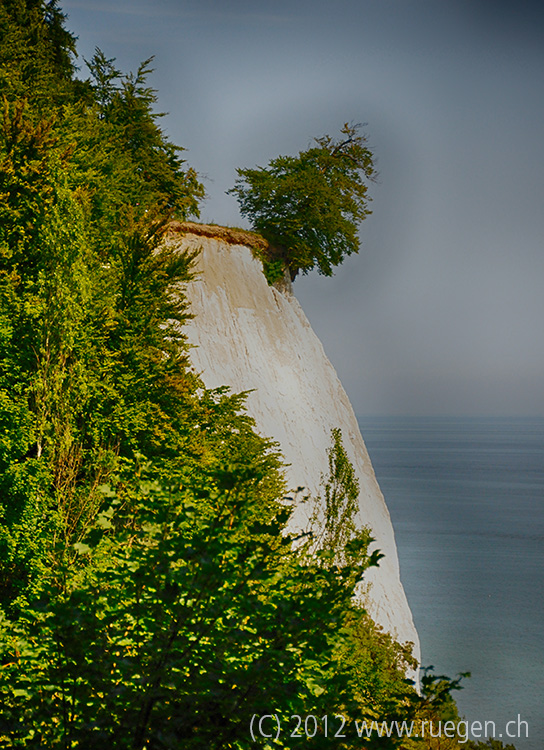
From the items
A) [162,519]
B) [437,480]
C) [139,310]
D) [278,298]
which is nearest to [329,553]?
[162,519]

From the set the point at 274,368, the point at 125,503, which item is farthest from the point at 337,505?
the point at 125,503

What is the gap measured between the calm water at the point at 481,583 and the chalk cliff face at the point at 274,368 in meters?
11.4

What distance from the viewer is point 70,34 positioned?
70.8 ft

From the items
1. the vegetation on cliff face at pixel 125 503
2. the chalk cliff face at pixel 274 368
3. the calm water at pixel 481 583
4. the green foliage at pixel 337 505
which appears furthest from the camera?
the calm water at pixel 481 583

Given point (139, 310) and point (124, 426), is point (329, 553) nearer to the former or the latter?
point (124, 426)

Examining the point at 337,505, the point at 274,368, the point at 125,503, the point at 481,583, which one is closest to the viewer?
the point at 125,503

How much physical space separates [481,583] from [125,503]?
44079 millimetres

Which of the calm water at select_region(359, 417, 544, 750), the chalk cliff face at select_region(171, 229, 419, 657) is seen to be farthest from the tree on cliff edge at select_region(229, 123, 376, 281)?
the calm water at select_region(359, 417, 544, 750)

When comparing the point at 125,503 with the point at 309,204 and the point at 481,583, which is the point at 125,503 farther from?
the point at 481,583

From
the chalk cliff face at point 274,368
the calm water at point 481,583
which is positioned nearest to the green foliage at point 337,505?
the chalk cliff face at point 274,368

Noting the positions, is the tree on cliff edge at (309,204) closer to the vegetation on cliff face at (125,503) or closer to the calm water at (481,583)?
the vegetation on cliff face at (125,503)

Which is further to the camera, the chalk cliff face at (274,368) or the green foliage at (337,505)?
the green foliage at (337,505)

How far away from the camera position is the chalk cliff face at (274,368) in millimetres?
22344

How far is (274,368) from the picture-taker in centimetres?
2434
